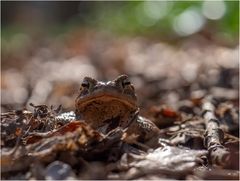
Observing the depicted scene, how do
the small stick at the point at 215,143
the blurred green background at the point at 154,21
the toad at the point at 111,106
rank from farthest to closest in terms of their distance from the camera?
1. the blurred green background at the point at 154,21
2. the toad at the point at 111,106
3. the small stick at the point at 215,143

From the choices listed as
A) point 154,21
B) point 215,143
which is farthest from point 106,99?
point 154,21

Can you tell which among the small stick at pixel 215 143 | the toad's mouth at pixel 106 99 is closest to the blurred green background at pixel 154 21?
the small stick at pixel 215 143

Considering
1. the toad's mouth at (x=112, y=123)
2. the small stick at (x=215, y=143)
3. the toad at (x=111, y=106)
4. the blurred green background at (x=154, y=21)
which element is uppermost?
the blurred green background at (x=154, y=21)

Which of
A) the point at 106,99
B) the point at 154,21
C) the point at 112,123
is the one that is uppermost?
the point at 154,21

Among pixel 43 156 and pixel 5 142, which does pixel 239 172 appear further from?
pixel 5 142

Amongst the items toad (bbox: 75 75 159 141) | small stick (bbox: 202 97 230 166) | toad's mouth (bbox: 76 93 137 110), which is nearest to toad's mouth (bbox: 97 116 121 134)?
toad (bbox: 75 75 159 141)

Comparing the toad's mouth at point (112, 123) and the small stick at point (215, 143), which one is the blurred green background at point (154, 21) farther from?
the toad's mouth at point (112, 123)

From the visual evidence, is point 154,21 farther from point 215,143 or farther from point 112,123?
point 215,143
